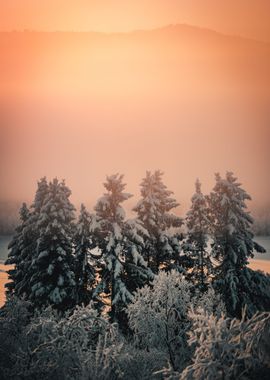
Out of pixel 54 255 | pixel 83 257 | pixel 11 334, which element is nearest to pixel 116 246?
pixel 83 257

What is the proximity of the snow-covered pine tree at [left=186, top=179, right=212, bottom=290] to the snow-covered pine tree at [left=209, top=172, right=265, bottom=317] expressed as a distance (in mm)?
1758

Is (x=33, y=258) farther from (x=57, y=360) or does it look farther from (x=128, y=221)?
(x=57, y=360)

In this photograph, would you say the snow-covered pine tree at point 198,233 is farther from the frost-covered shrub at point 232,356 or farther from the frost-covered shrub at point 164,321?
the frost-covered shrub at point 232,356

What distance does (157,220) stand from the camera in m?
27.1

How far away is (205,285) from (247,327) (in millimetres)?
17847

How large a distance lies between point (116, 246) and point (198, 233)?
7.24 metres

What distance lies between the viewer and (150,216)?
2688 cm

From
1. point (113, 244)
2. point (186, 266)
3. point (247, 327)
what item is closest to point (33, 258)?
point (113, 244)

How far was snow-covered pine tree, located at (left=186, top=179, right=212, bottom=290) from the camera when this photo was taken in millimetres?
28703

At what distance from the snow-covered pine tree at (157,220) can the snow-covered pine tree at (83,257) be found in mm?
3708

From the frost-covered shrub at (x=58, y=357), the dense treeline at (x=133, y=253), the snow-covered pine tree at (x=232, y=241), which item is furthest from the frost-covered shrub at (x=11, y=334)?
the snow-covered pine tree at (x=232, y=241)

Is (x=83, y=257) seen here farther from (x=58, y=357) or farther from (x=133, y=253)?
(x=58, y=357)

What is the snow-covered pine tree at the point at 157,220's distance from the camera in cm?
2692

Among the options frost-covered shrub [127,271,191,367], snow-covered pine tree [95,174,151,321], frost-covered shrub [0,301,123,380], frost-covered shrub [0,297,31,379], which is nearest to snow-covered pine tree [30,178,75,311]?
snow-covered pine tree [95,174,151,321]
